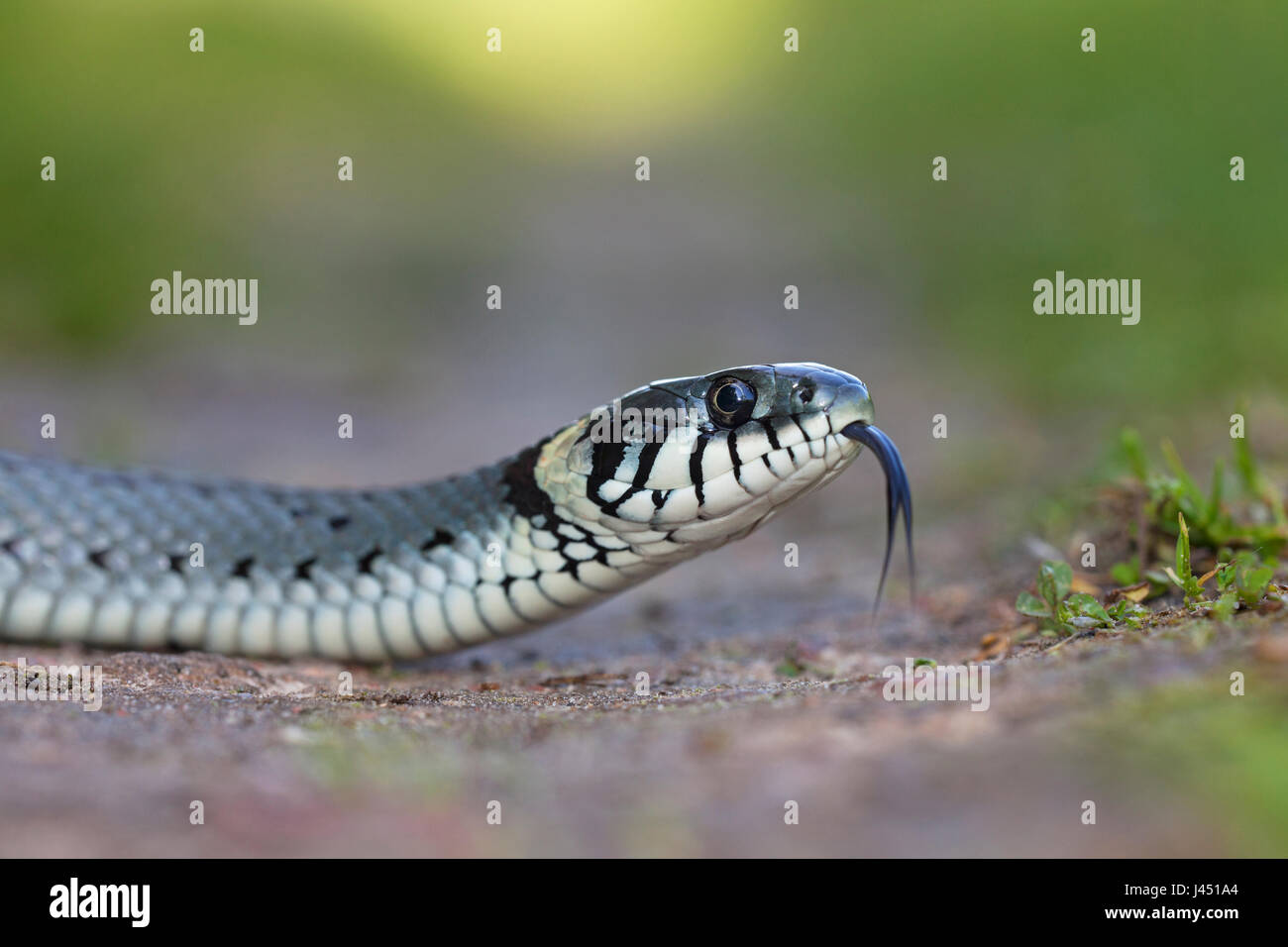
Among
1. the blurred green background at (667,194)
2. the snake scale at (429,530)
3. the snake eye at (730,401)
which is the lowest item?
the snake scale at (429,530)

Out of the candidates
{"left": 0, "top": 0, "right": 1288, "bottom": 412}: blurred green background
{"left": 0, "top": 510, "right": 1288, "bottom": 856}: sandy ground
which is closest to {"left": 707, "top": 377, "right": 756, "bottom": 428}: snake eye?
{"left": 0, "top": 510, "right": 1288, "bottom": 856}: sandy ground

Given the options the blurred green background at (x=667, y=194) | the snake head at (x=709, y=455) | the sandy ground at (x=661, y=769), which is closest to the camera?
the sandy ground at (x=661, y=769)

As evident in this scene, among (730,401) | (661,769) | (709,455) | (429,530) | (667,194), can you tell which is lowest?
(661,769)

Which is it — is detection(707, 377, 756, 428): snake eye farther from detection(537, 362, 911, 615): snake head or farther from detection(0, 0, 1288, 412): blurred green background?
detection(0, 0, 1288, 412): blurred green background

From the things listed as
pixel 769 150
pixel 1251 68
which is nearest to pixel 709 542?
pixel 1251 68

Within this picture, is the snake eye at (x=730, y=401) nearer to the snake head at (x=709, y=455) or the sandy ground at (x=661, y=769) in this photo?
the snake head at (x=709, y=455)

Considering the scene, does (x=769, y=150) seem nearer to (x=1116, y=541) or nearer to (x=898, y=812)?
(x=1116, y=541)

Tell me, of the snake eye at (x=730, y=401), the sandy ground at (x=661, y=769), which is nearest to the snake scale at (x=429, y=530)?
the snake eye at (x=730, y=401)

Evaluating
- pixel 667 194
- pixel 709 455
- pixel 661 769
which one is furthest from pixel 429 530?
pixel 667 194

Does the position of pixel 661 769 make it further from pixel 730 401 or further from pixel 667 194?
pixel 667 194
